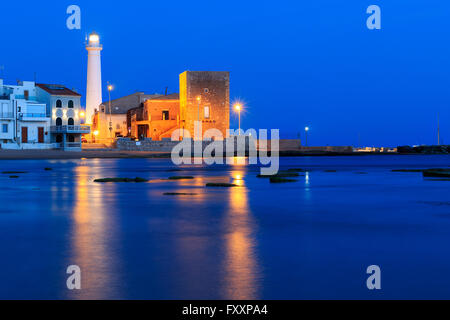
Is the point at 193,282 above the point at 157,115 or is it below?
below

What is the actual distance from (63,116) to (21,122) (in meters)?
6.29

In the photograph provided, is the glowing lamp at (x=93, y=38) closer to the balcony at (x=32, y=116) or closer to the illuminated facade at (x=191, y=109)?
the illuminated facade at (x=191, y=109)

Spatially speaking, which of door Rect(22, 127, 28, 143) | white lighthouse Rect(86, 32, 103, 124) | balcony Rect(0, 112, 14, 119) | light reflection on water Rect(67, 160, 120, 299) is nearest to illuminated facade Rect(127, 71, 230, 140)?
white lighthouse Rect(86, 32, 103, 124)

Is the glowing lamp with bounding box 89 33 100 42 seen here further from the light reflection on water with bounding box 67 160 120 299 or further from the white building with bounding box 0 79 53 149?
the light reflection on water with bounding box 67 160 120 299

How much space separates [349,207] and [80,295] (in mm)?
10636

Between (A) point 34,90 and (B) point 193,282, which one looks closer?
(B) point 193,282

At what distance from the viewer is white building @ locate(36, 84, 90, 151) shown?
73.0m

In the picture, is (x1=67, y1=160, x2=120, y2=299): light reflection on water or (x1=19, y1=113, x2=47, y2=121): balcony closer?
(x1=67, y1=160, x2=120, y2=299): light reflection on water

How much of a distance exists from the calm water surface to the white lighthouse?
80.2 m

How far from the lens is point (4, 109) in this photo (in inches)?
2746

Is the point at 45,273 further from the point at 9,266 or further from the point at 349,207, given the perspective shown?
the point at 349,207

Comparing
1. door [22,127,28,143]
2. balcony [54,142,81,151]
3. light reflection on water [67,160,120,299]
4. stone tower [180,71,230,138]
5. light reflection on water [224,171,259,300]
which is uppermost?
stone tower [180,71,230,138]
